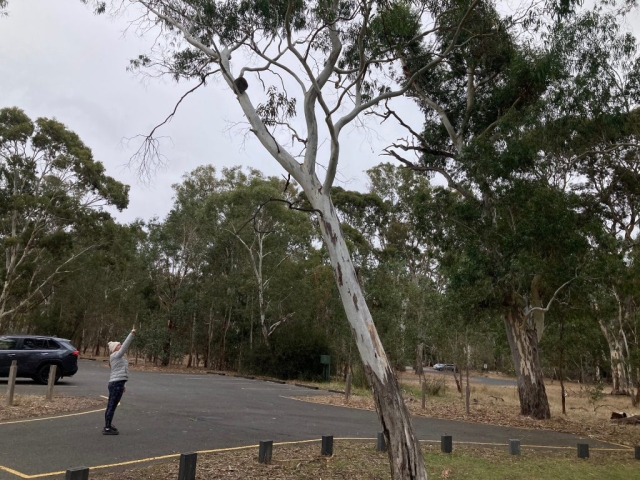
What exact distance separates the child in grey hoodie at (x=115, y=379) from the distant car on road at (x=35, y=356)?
8.35 meters

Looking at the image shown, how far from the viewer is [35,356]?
15.5 meters

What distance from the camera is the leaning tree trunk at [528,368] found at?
14.9m

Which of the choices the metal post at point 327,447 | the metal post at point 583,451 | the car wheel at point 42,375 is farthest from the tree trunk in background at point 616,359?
the car wheel at point 42,375

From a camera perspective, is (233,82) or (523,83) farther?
(523,83)

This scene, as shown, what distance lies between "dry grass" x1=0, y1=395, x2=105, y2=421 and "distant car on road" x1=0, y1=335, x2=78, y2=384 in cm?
376

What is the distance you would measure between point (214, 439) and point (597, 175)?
16264 mm

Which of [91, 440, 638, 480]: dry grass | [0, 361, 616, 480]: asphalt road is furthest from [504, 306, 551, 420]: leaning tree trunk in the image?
Answer: [91, 440, 638, 480]: dry grass

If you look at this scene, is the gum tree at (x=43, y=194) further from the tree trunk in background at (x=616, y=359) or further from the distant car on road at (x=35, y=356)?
the tree trunk in background at (x=616, y=359)

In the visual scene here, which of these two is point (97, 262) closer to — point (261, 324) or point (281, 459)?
point (261, 324)

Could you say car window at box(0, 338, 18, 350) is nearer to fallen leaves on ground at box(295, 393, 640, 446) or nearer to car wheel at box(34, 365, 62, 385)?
car wheel at box(34, 365, 62, 385)

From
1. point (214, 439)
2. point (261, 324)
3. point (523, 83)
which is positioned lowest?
point (214, 439)

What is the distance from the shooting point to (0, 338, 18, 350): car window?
1548 cm

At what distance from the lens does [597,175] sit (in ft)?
59.5

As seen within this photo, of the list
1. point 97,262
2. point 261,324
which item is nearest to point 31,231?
point 97,262
